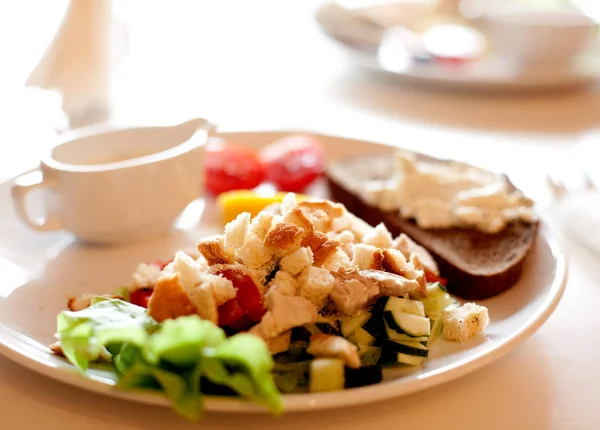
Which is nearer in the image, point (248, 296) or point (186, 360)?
point (186, 360)

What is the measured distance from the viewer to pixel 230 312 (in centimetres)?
172

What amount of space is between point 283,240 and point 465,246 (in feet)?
2.95

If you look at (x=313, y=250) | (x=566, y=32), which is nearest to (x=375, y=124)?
(x=566, y=32)

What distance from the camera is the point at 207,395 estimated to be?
1.58 meters

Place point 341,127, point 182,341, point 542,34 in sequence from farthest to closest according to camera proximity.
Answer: point 542,34, point 341,127, point 182,341

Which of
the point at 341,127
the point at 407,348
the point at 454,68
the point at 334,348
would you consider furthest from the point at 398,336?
the point at 454,68

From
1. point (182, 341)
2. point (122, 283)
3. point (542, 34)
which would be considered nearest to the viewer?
point (182, 341)

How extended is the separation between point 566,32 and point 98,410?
3.35 m

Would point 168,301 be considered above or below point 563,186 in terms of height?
above

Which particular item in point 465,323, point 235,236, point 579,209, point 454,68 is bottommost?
point 579,209

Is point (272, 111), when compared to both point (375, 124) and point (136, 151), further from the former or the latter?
point (136, 151)

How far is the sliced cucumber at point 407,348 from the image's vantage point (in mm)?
1765

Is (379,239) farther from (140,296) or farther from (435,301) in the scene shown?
(140,296)

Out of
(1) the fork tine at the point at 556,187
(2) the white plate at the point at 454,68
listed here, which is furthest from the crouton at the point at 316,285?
(2) the white plate at the point at 454,68
